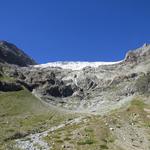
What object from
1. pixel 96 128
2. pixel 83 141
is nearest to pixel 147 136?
pixel 96 128

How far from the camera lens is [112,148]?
6756 centimetres

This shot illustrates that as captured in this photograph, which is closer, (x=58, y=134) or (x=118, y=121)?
(x=58, y=134)

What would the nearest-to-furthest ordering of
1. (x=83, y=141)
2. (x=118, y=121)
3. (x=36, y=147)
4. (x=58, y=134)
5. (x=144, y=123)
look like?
(x=36, y=147) < (x=83, y=141) < (x=58, y=134) < (x=118, y=121) < (x=144, y=123)

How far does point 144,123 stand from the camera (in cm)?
9925

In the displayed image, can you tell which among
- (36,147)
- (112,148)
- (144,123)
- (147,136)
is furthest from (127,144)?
(144,123)

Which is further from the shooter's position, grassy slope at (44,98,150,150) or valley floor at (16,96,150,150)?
grassy slope at (44,98,150,150)

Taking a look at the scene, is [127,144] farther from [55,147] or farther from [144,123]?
[144,123]

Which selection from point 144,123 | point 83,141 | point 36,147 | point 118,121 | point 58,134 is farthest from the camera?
point 144,123

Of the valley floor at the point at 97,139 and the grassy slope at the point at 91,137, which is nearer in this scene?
the valley floor at the point at 97,139

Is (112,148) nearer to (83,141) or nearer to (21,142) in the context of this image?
(83,141)

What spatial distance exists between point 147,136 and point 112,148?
15.2m

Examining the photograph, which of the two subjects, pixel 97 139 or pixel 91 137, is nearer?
pixel 97 139

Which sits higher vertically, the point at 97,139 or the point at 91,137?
the point at 91,137

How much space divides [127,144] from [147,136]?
1072 cm
